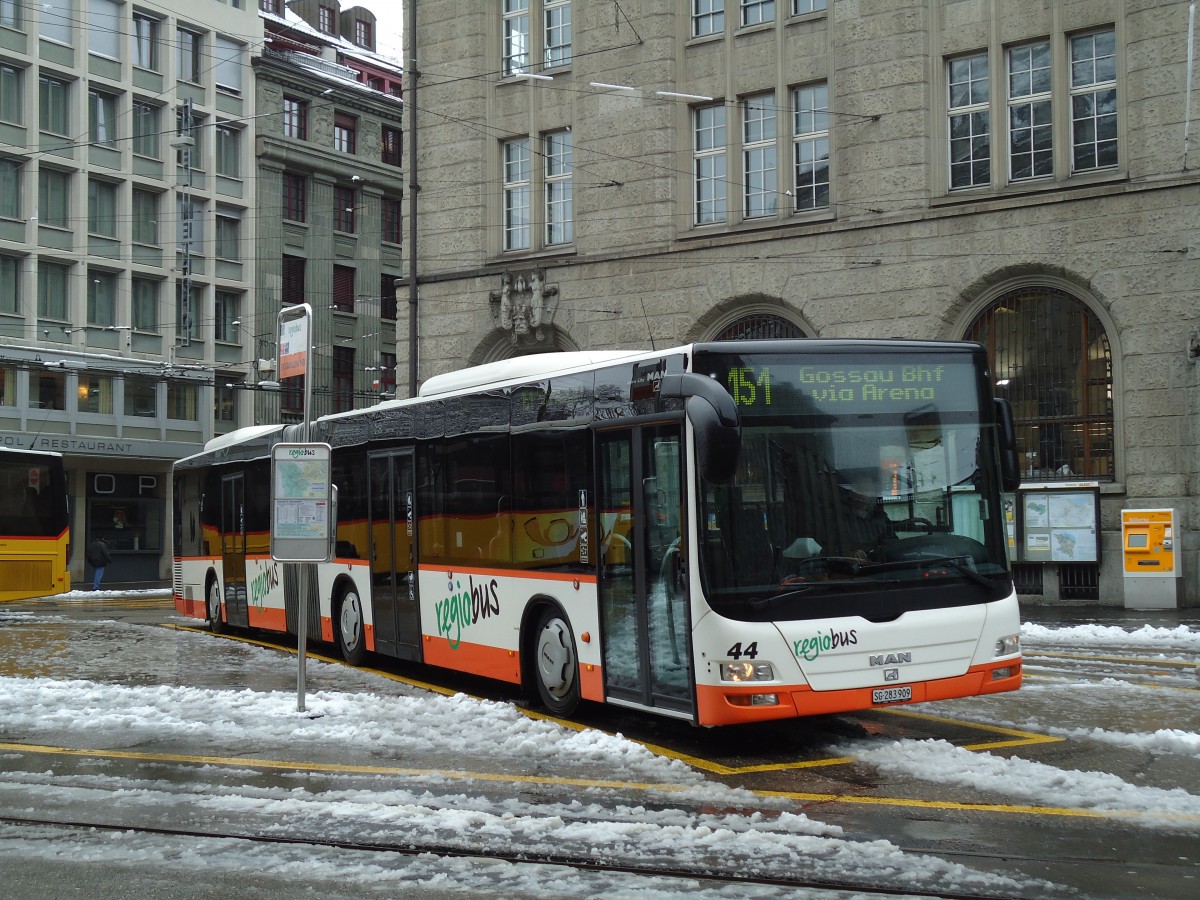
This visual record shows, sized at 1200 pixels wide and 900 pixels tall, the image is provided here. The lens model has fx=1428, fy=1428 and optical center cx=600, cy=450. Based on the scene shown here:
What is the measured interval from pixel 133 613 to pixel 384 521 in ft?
48.8

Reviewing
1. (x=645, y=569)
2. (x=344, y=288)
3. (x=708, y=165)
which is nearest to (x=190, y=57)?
(x=344, y=288)

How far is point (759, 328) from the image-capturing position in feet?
87.6

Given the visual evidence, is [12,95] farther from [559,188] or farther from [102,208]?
[559,188]

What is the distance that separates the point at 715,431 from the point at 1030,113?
17.5m

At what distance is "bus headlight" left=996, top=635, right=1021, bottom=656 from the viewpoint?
32.0 ft

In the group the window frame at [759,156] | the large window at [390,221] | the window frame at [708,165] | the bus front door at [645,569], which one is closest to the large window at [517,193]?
the window frame at [708,165]

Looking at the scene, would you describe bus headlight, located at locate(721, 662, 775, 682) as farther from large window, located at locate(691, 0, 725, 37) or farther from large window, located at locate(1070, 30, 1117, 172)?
large window, located at locate(691, 0, 725, 37)

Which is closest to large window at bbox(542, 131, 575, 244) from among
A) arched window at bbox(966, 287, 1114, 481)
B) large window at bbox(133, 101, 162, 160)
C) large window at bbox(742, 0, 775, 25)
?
large window at bbox(742, 0, 775, 25)

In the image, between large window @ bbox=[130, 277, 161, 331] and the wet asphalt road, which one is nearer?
the wet asphalt road

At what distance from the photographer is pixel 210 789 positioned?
853 cm

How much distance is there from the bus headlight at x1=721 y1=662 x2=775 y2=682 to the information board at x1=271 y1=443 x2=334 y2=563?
13.0 ft

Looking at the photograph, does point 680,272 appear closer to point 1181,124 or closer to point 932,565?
point 1181,124

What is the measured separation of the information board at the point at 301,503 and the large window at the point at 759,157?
16.5 meters

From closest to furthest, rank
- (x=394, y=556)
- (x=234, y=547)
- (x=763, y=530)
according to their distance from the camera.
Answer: (x=763, y=530) < (x=394, y=556) < (x=234, y=547)
